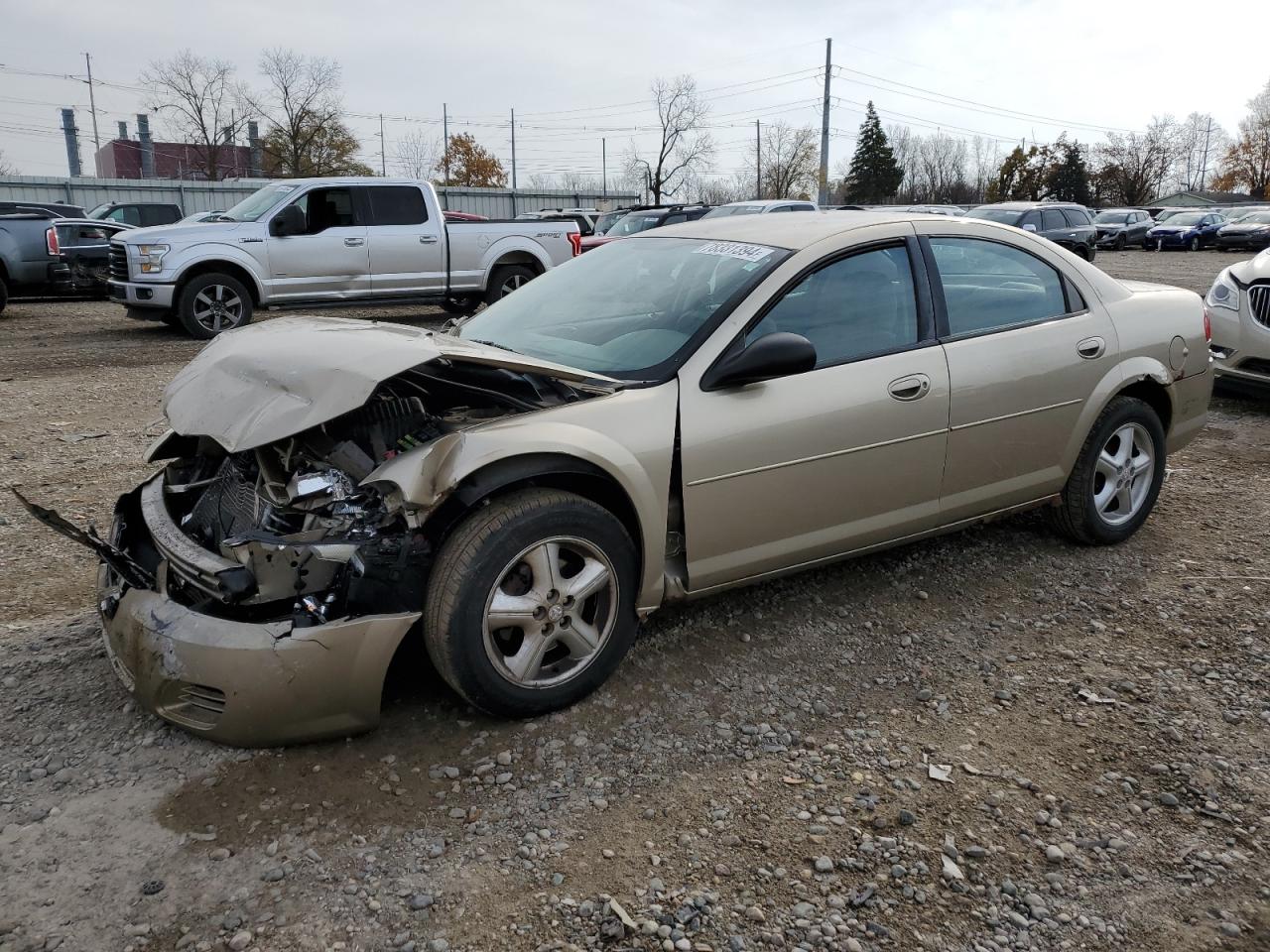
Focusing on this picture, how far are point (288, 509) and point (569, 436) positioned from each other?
3.05 ft

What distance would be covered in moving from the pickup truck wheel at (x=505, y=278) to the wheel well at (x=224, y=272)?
3.12 metres

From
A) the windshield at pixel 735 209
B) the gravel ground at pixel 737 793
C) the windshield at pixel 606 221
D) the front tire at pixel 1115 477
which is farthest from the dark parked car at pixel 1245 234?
the gravel ground at pixel 737 793

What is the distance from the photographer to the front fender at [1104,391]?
4414 millimetres

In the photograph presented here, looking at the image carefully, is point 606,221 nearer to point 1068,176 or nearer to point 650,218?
point 650,218

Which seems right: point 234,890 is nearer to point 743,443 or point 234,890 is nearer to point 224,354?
point 224,354

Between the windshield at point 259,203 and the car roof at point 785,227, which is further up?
the windshield at point 259,203

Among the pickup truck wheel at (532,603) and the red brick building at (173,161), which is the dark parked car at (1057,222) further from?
the red brick building at (173,161)

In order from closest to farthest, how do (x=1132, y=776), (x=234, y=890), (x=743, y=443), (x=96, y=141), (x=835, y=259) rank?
(x=234, y=890), (x=1132, y=776), (x=743, y=443), (x=835, y=259), (x=96, y=141)

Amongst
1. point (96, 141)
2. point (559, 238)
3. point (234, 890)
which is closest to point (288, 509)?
point (234, 890)

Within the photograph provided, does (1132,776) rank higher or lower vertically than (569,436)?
lower

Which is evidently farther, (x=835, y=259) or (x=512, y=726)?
(x=835, y=259)

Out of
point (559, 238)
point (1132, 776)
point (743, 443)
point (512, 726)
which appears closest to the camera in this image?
point (1132, 776)

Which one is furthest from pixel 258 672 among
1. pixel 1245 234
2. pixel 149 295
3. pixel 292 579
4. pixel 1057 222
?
pixel 1245 234

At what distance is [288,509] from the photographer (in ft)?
10.2
